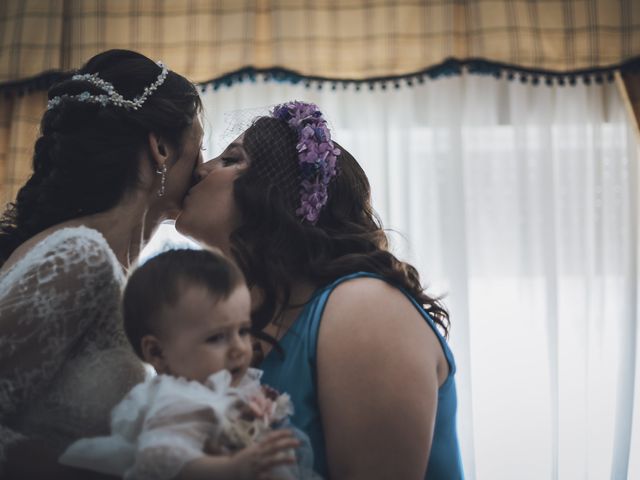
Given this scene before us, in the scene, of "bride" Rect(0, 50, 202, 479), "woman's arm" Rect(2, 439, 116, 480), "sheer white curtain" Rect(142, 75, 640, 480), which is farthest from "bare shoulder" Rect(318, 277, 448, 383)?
"sheer white curtain" Rect(142, 75, 640, 480)

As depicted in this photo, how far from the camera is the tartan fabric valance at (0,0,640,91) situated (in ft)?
11.1

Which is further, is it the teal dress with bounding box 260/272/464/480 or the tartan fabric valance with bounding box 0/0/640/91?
the tartan fabric valance with bounding box 0/0/640/91

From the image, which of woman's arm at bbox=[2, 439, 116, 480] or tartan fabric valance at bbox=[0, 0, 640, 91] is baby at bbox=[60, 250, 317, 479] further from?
tartan fabric valance at bbox=[0, 0, 640, 91]

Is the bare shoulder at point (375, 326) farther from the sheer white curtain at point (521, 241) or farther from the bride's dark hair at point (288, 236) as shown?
the sheer white curtain at point (521, 241)

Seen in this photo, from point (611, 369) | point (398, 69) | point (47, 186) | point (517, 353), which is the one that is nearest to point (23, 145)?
point (398, 69)

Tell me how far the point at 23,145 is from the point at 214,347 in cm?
246

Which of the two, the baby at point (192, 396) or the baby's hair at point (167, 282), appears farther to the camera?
the baby's hair at point (167, 282)

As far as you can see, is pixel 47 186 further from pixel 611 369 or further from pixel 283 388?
pixel 611 369

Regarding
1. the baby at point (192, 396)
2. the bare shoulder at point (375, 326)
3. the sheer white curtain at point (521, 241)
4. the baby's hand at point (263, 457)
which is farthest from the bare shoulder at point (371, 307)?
the sheer white curtain at point (521, 241)

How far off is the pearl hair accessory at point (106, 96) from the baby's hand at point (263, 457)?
0.84 metres

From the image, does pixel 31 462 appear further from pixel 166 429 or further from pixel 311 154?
pixel 311 154

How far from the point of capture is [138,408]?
1372 millimetres

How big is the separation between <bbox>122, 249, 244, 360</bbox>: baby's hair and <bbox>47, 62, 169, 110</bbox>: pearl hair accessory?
0.46 m

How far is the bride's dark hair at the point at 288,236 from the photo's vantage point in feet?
5.97
